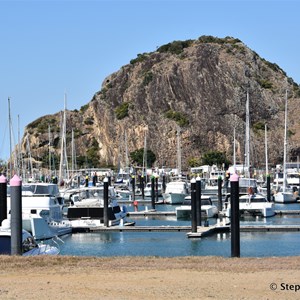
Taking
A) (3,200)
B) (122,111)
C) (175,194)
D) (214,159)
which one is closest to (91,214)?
(3,200)

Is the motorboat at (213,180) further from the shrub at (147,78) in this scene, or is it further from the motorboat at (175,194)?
the shrub at (147,78)

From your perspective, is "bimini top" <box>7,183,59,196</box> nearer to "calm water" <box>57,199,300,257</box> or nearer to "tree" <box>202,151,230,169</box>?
"calm water" <box>57,199,300,257</box>

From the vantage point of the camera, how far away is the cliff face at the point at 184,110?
162375mm

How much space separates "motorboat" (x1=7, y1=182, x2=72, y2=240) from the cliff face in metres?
105

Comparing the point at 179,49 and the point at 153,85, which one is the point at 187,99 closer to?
the point at 153,85

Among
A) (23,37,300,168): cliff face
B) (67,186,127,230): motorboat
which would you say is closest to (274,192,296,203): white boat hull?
(67,186,127,230): motorboat

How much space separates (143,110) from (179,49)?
24.3 m

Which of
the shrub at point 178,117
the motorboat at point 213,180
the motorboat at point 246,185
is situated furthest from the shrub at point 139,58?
the motorboat at point 246,185

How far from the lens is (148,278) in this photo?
19.3 m

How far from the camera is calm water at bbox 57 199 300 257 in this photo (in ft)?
128

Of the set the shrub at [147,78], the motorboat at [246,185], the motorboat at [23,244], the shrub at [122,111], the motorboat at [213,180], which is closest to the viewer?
the motorboat at [23,244]

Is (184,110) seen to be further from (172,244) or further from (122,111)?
(172,244)

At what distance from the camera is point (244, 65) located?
178m

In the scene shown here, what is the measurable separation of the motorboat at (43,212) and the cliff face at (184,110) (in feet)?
343
